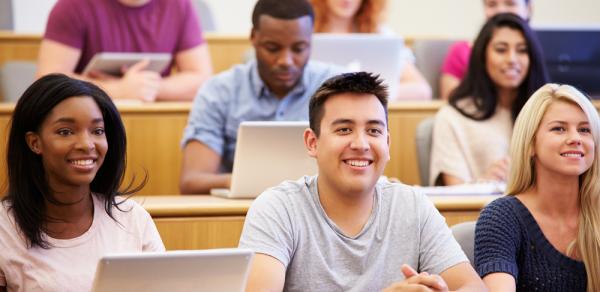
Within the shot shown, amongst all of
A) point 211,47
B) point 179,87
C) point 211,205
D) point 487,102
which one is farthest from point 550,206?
point 211,47

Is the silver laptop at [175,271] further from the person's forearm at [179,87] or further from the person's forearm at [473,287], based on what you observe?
the person's forearm at [179,87]

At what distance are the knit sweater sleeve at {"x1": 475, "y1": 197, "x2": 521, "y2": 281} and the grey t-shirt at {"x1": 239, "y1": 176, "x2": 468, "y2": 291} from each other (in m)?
0.17

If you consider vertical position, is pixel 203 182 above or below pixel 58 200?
below

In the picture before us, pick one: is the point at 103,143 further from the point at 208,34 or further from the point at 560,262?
the point at 208,34

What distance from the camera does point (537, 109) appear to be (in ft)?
8.31

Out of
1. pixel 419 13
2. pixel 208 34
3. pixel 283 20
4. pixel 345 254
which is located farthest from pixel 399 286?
pixel 419 13

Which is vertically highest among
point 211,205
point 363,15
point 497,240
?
point 363,15

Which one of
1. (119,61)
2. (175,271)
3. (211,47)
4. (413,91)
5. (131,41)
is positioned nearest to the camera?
(175,271)

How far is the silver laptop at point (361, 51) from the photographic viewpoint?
3.85m

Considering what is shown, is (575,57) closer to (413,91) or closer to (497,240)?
(413,91)

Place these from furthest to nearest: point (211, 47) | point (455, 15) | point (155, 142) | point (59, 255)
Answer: point (455, 15)
point (211, 47)
point (155, 142)
point (59, 255)

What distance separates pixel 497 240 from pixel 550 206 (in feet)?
0.68

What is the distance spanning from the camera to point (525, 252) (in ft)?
7.98

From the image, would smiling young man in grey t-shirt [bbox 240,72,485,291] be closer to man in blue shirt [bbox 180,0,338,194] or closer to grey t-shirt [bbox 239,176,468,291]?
grey t-shirt [bbox 239,176,468,291]
